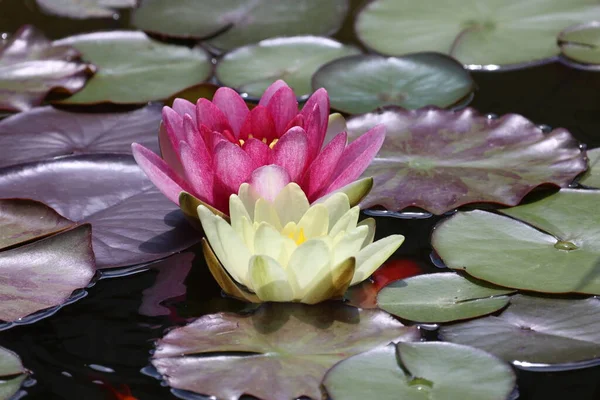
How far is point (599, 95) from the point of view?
7.98ft

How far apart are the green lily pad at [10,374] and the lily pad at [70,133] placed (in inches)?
30.9

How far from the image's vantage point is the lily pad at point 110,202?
1.73m

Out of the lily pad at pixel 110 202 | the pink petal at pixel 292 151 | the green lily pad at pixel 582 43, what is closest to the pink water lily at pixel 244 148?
the pink petal at pixel 292 151

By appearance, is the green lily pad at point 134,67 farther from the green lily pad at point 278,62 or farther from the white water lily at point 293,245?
the white water lily at point 293,245

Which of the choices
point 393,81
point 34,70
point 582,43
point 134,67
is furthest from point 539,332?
point 34,70

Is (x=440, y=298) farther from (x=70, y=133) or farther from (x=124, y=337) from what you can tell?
(x=70, y=133)

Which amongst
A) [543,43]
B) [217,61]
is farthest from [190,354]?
[543,43]

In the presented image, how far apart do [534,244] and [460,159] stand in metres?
0.38

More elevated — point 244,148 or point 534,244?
point 244,148

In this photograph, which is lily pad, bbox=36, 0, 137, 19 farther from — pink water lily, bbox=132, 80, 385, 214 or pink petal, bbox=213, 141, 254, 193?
pink petal, bbox=213, 141, 254, 193

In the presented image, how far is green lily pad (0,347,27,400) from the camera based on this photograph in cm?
135

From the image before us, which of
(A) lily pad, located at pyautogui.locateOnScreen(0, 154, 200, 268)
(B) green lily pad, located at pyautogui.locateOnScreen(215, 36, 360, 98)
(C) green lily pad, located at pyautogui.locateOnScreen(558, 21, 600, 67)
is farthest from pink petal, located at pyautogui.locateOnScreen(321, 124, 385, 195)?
(C) green lily pad, located at pyautogui.locateOnScreen(558, 21, 600, 67)

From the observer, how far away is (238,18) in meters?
3.01

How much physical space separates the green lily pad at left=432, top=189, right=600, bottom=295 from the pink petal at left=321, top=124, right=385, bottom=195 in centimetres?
23
